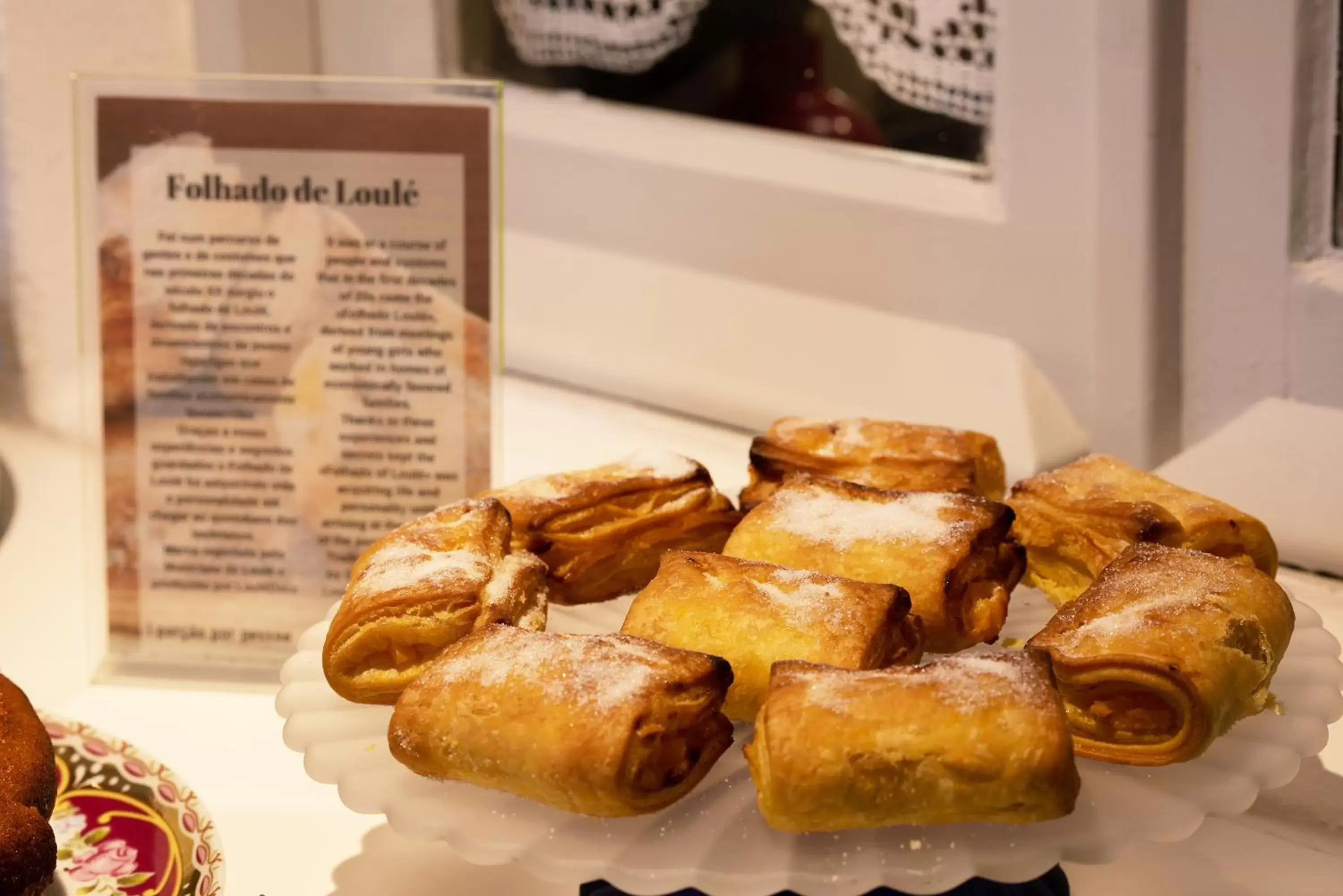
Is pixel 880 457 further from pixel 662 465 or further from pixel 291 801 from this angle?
pixel 291 801

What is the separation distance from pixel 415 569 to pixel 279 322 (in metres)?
0.26

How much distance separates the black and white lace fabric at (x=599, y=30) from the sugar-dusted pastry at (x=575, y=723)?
33.3 inches

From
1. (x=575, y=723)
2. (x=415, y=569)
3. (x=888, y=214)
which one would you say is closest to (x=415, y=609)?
(x=415, y=569)

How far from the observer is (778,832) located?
1.86 feet

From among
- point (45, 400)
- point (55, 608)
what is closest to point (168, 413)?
point (55, 608)

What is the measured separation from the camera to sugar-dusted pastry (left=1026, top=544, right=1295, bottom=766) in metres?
0.59

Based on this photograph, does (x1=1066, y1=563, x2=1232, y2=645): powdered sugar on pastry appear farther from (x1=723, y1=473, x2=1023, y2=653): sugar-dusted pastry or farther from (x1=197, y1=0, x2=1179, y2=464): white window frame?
(x1=197, y1=0, x2=1179, y2=464): white window frame

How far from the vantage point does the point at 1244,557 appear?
2.42ft

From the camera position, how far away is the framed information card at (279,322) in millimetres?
875

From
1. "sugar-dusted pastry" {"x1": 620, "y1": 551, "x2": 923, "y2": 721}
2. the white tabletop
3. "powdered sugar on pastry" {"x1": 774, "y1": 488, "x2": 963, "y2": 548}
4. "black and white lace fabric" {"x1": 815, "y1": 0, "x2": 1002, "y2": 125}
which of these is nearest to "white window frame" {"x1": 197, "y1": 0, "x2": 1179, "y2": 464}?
"black and white lace fabric" {"x1": 815, "y1": 0, "x2": 1002, "y2": 125}

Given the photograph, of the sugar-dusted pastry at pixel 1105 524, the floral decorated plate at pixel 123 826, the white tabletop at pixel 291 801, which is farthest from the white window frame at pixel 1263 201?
the floral decorated plate at pixel 123 826

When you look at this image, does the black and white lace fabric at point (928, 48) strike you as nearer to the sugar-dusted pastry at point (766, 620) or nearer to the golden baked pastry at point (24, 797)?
the sugar-dusted pastry at point (766, 620)

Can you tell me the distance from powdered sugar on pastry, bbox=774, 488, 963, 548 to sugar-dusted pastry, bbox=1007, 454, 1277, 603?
0.18ft

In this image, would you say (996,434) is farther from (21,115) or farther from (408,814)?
(21,115)
